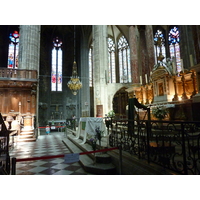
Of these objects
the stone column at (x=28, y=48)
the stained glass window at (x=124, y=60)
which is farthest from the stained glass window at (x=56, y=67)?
the stone column at (x=28, y=48)

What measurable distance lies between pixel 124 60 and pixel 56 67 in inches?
387

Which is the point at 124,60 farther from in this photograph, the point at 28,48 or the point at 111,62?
the point at 28,48

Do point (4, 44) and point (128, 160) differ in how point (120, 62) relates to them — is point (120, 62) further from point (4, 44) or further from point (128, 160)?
point (128, 160)

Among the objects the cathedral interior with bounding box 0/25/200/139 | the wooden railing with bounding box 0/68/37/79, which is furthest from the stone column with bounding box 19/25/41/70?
the wooden railing with bounding box 0/68/37/79

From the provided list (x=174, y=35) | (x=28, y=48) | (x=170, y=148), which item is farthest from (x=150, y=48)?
(x=170, y=148)

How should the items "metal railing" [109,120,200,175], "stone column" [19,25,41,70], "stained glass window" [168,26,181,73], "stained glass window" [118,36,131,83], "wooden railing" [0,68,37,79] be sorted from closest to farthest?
"metal railing" [109,120,200,175]
"wooden railing" [0,68,37,79]
"stone column" [19,25,41,70]
"stained glass window" [168,26,181,73]
"stained glass window" [118,36,131,83]

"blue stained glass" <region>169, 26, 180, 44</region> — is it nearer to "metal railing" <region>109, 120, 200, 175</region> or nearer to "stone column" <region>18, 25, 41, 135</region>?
"stone column" <region>18, 25, 41, 135</region>

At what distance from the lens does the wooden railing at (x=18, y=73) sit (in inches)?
351

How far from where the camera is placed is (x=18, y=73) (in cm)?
903

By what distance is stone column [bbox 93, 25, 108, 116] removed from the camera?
1267cm

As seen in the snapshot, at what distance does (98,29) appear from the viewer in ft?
44.5

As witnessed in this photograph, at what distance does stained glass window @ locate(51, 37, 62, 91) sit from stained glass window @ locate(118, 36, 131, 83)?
8.77 meters

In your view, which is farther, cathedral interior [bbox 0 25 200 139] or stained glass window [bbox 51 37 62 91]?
stained glass window [bbox 51 37 62 91]

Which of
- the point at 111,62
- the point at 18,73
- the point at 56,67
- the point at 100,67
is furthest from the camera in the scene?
the point at 56,67
